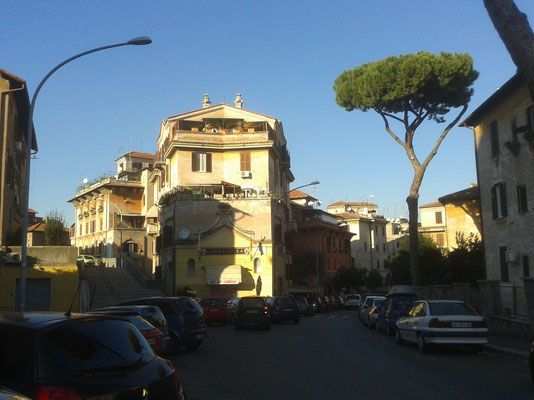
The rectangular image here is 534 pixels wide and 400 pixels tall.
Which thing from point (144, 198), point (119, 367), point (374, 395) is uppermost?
point (144, 198)

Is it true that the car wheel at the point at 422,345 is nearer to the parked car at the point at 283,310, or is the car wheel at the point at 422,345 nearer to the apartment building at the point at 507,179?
the apartment building at the point at 507,179

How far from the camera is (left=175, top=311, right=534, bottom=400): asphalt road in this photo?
35.8 feet

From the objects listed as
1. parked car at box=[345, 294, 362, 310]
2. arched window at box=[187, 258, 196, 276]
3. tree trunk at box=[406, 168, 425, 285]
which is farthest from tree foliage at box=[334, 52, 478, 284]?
parked car at box=[345, 294, 362, 310]

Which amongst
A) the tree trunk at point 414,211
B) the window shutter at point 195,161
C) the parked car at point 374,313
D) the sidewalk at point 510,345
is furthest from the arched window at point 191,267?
the sidewalk at point 510,345

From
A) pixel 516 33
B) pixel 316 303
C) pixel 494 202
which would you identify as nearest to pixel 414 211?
pixel 494 202

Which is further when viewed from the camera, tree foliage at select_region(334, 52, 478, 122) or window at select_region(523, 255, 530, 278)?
tree foliage at select_region(334, 52, 478, 122)

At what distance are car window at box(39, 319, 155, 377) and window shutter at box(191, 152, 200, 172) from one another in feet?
156

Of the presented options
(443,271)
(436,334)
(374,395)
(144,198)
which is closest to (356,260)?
(144,198)

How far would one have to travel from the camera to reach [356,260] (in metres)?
96.6

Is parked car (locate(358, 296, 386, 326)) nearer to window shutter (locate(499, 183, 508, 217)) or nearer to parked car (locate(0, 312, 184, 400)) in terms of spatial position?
window shutter (locate(499, 183, 508, 217))

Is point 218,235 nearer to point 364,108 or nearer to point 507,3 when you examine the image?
point 364,108

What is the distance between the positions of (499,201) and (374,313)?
305 inches

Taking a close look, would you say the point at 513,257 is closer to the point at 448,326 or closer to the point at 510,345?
the point at 510,345

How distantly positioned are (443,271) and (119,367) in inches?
1391
